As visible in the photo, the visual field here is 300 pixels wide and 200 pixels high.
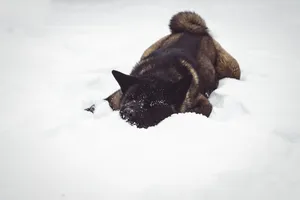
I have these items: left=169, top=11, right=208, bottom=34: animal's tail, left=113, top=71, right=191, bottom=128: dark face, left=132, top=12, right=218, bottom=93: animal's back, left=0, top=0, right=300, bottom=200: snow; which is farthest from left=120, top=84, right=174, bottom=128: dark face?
left=169, top=11, right=208, bottom=34: animal's tail

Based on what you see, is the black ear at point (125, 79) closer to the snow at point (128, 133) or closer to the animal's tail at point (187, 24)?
the snow at point (128, 133)

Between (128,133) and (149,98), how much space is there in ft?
2.44

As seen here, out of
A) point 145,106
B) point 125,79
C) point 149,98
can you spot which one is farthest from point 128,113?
point 125,79

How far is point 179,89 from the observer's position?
428 centimetres

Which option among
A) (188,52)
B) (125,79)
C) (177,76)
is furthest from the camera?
(188,52)

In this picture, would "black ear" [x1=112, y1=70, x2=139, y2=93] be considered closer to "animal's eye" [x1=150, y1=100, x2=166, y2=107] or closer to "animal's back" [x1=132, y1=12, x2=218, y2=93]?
"animal's eye" [x1=150, y1=100, x2=166, y2=107]

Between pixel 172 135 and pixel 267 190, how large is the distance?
107 centimetres

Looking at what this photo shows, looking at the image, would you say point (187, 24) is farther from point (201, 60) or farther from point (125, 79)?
point (125, 79)

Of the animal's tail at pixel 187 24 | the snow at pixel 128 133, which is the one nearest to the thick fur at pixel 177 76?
the animal's tail at pixel 187 24

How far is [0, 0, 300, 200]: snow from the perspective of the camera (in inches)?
108

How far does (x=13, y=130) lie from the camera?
3.65 meters

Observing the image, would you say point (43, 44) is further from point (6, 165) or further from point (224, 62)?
point (6, 165)

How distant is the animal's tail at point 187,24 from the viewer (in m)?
5.82

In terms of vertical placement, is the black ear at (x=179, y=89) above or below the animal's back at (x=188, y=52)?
below
